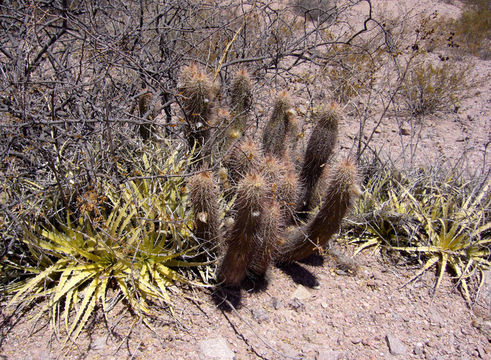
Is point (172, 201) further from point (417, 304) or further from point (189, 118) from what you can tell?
point (417, 304)

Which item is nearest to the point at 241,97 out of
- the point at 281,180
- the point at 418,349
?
the point at 281,180

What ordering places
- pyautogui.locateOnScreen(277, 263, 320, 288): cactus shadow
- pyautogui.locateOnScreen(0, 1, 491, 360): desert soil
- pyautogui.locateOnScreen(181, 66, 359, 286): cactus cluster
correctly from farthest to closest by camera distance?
pyautogui.locateOnScreen(277, 263, 320, 288): cactus shadow, pyautogui.locateOnScreen(181, 66, 359, 286): cactus cluster, pyautogui.locateOnScreen(0, 1, 491, 360): desert soil

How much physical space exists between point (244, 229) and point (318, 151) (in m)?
1.11

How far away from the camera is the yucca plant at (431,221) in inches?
123

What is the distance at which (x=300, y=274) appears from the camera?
112 inches

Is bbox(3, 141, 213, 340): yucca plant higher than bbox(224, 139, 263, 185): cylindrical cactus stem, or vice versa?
bbox(224, 139, 263, 185): cylindrical cactus stem

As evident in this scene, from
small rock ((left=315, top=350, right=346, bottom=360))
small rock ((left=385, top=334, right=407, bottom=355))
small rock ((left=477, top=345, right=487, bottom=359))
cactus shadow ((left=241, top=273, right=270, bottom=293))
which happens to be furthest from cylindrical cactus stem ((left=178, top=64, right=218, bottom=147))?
small rock ((left=477, top=345, right=487, bottom=359))

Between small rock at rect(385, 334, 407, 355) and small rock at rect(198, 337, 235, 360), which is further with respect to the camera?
small rock at rect(385, 334, 407, 355)

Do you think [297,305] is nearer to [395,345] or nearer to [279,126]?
[395,345]

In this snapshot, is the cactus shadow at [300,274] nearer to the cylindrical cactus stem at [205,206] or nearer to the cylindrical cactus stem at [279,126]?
the cylindrical cactus stem at [205,206]

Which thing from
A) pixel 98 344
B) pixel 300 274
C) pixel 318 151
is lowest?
pixel 98 344

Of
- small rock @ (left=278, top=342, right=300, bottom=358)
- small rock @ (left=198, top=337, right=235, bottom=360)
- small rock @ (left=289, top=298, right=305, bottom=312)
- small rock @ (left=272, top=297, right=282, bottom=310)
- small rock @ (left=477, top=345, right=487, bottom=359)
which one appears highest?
small rock @ (left=477, top=345, right=487, bottom=359)

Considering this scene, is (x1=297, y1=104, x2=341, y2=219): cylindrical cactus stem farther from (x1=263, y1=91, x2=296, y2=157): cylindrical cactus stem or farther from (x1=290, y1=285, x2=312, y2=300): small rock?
(x1=290, y1=285, x2=312, y2=300): small rock

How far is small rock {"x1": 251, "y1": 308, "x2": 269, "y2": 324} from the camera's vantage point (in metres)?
2.38
